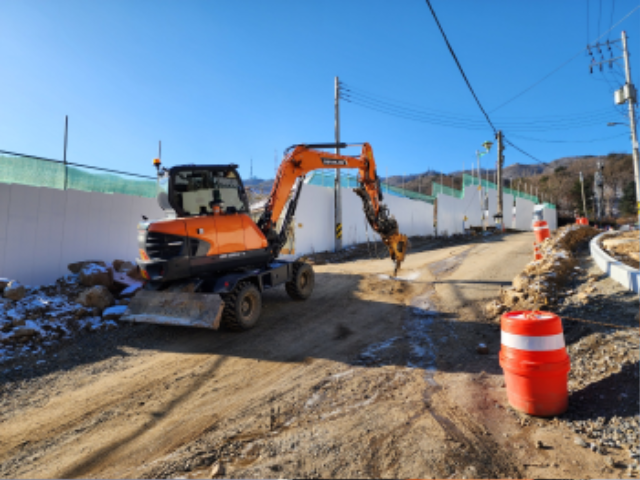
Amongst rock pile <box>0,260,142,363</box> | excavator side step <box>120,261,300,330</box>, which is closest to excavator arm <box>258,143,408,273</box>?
excavator side step <box>120,261,300,330</box>

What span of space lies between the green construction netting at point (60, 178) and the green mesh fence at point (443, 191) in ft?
75.7

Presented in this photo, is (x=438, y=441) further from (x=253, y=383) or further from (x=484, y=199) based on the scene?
(x=484, y=199)

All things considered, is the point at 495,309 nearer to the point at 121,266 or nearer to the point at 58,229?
the point at 121,266

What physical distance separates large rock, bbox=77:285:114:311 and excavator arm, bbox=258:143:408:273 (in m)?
3.26

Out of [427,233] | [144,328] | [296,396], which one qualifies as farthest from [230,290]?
[427,233]

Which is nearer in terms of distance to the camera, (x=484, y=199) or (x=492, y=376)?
(x=492, y=376)

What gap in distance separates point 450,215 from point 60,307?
1112 inches

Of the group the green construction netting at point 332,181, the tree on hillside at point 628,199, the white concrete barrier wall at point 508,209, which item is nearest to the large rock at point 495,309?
the green construction netting at point 332,181

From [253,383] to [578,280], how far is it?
6.02 m

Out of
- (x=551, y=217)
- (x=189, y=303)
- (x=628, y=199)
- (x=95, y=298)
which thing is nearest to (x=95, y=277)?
(x=95, y=298)

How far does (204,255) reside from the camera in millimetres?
6301

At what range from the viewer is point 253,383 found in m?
4.45

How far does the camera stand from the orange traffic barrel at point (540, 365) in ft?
10.8

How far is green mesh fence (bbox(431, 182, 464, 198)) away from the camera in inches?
1164
